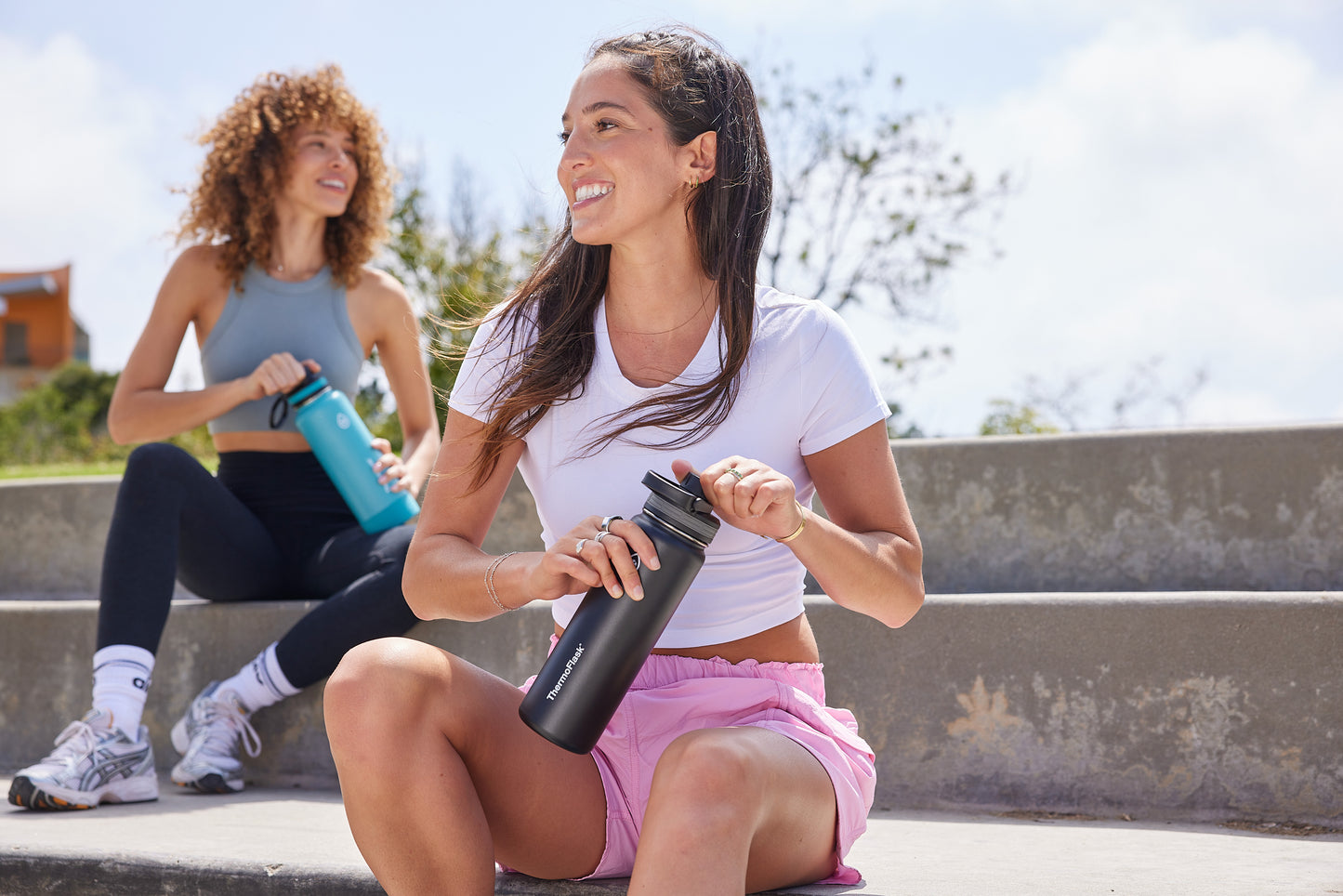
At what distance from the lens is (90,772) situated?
94.2 inches

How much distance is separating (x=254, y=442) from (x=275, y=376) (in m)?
0.23

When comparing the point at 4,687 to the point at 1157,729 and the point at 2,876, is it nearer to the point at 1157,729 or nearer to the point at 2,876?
the point at 2,876

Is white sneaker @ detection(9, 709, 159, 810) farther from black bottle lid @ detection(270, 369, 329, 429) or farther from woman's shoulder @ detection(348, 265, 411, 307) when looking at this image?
woman's shoulder @ detection(348, 265, 411, 307)

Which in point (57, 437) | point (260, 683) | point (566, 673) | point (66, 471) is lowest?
point (57, 437)

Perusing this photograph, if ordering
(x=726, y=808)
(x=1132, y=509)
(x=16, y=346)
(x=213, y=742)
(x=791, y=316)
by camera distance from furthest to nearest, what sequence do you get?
1. (x=16, y=346)
2. (x=1132, y=509)
3. (x=213, y=742)
4. (x=791, y=316)
5. (x=726, y=808)

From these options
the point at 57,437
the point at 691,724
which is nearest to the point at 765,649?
the point at 691,724

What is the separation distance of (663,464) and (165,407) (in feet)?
5.46

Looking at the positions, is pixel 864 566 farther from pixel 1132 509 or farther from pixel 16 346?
pixel 16 346

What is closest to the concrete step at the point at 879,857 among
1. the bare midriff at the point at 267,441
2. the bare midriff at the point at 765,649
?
the bare midriff at the point at 765,649

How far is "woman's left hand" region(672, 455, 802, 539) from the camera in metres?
1.38

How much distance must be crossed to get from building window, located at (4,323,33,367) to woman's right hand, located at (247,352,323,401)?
31.6 m

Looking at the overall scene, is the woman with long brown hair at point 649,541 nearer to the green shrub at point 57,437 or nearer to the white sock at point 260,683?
the white sock at point 260,683

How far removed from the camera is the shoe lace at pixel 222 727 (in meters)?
2.58

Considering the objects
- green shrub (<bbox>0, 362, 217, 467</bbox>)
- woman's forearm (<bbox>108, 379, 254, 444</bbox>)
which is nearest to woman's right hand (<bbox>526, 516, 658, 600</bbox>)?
woman's forearm (<bbox>108, 379, 254, 444</bbox>)
